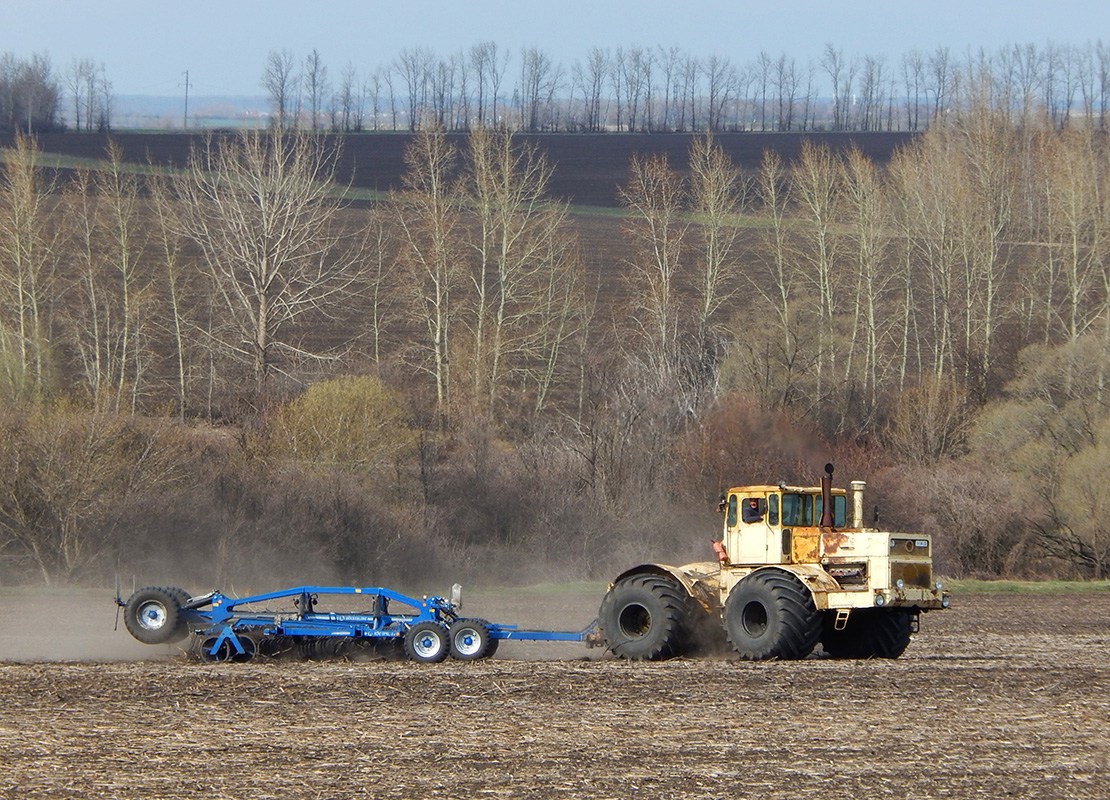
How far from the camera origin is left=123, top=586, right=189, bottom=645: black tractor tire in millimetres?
15469

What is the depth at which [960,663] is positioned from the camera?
1659 centimetres

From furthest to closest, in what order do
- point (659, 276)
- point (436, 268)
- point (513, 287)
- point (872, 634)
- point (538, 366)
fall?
point (659, 276)
point (538, 366)
point (513, 287)
point (436, 268)
point (872, 634)

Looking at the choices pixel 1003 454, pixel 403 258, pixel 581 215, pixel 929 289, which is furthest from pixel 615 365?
pixel 581 215

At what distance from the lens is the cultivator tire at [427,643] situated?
15.5 m

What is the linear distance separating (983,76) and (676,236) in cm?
2364

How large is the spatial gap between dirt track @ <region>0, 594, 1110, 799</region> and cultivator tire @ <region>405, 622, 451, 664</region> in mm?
203

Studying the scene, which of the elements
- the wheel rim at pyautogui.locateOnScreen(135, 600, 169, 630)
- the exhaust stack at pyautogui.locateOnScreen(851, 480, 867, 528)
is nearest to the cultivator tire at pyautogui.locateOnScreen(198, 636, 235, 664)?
the wheel rim at pyautogui.locateOnScreen(135, 600, 169, 630)

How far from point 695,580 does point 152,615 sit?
22.9 feet

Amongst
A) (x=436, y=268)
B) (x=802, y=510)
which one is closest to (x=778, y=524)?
(x=802, y=510)

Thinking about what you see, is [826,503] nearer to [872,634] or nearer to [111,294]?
[872,634]

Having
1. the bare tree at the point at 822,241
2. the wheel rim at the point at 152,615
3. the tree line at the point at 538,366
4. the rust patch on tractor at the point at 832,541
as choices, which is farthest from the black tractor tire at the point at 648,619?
the bare tree at the point at 822,241

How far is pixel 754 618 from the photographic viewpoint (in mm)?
16219

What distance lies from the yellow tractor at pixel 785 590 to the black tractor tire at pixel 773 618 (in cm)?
1

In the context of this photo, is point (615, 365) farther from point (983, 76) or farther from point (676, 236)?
point (983, 76)
